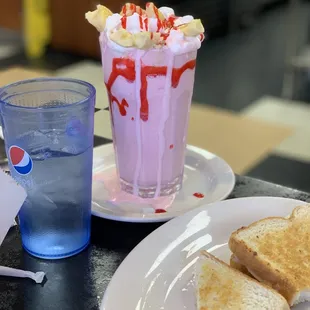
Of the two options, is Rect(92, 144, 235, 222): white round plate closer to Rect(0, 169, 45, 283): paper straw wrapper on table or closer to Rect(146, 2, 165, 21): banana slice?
Rect(0, 169, 45, 283): paper straw wrapper on table

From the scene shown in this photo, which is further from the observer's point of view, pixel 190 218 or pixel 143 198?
pixel 143 198

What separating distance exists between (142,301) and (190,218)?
0.58 ft

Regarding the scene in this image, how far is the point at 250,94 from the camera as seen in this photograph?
337 cm

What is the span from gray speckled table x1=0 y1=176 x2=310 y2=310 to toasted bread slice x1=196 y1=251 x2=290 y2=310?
13 centimetres

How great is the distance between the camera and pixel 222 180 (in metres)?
0.90

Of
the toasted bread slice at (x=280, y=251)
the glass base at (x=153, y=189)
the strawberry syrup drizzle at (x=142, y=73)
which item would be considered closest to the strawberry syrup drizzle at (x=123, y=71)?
the strawberry syrup drizzle at (x=142, y=73)

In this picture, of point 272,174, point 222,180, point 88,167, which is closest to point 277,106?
point 272,174

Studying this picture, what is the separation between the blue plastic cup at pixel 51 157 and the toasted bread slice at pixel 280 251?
8.6 inches

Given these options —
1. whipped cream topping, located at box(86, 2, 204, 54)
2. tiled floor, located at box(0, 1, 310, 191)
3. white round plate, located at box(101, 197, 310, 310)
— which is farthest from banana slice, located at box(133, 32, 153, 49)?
white round plate, located at box(101, 197, 310, 310)

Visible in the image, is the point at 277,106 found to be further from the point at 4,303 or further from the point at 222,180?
the point at 4,303

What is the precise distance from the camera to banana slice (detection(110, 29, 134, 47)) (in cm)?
75

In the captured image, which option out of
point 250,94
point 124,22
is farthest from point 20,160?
point 250,94

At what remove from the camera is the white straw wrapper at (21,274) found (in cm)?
68

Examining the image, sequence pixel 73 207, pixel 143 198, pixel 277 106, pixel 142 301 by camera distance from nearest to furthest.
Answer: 1. pixel 142 301
2. pixel 73 207
3. pixel 143 198
4. pixel 277 106
